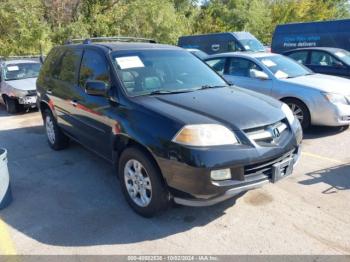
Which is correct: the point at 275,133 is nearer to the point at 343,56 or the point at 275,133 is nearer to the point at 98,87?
the point at 98,87

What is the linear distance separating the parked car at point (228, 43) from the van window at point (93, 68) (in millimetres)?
11146

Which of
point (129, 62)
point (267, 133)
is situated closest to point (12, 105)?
point (129, 62)

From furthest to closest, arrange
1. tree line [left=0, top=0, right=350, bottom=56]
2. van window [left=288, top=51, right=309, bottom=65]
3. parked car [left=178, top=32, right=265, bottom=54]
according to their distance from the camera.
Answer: tree line [left=0, top=0, right=350, bottom=56]
parked car [left=178, top=32, right=265, bottom=54]
van window [left=288, top=51, right=309, bottom=65]

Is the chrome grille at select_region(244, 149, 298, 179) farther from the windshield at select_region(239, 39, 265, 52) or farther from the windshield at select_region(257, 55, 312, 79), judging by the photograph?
the windshield at select_region(239, 39, 265, 52)

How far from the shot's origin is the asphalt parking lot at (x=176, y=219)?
312 cm

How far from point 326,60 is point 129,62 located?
6.60 meters

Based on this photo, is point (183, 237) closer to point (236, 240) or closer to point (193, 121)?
point (236, 240)

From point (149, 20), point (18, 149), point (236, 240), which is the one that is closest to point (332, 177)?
point (236, 240)

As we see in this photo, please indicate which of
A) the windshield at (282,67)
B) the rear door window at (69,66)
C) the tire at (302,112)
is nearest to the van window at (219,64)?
the windshield at (282,67)

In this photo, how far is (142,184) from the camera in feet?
11.6

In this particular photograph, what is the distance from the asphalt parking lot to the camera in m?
3.12

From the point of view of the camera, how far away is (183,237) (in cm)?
325

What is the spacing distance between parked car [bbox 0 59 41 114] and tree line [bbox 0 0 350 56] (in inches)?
298

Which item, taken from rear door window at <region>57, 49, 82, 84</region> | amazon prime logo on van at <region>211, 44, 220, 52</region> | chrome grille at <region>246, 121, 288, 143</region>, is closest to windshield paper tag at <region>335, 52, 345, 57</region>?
chrome grille at <region>246, 121, 288, 143</region>
